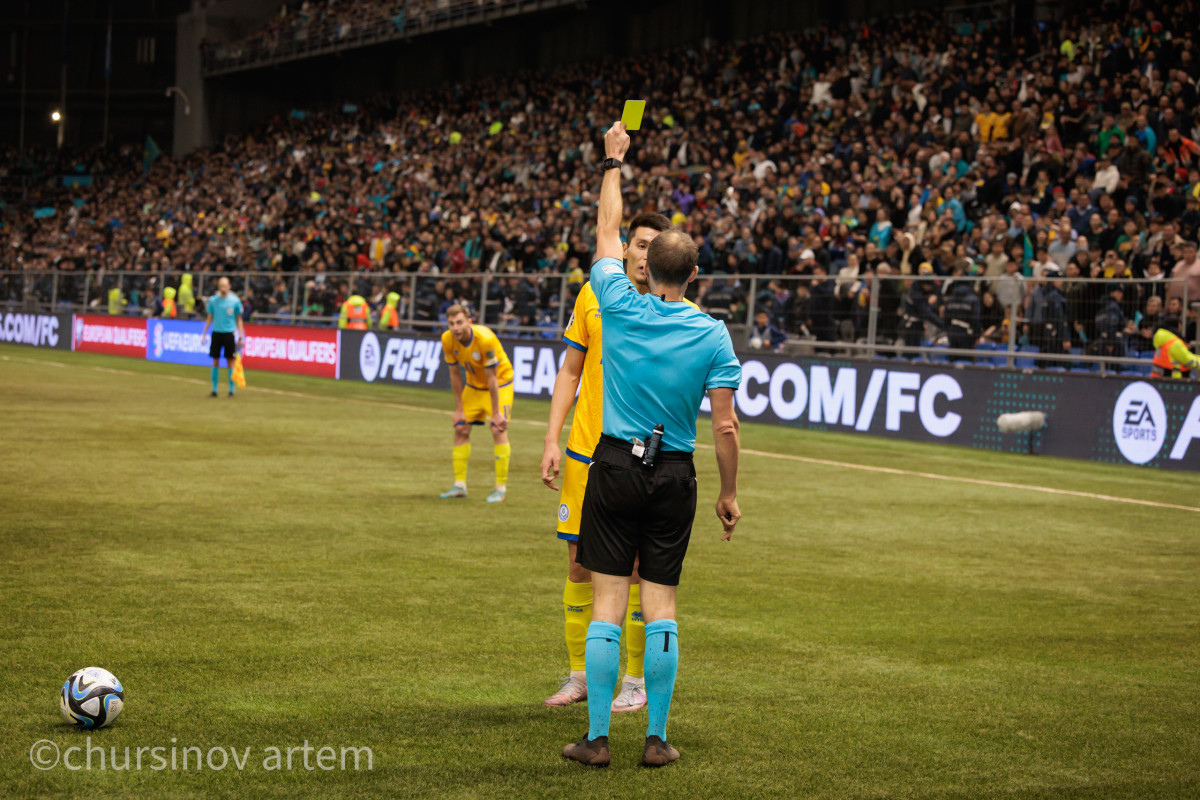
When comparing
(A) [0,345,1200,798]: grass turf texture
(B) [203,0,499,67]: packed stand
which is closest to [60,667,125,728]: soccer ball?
(A) [0,345,1200,798]: grass turf texture

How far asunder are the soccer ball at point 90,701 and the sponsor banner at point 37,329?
37.0m

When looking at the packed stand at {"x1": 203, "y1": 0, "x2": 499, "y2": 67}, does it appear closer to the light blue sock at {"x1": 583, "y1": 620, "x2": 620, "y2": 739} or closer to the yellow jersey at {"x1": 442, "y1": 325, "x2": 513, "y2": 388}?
the yellow jersey at {"x1": 442, "y1": 325, "x2": 513, "y2": 388}

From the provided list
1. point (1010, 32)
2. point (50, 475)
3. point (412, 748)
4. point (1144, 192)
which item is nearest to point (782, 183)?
point (1010, 32)

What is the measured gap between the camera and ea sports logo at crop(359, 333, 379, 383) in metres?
28.8

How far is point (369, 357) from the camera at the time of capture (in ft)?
95.1

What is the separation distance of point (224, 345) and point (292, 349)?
7.92 metres

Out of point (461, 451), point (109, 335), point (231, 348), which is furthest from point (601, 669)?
point (109, 335)

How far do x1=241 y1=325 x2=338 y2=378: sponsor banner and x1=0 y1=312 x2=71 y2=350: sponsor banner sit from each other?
9.21 metres

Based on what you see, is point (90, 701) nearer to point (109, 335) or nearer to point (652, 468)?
point (652, 468)

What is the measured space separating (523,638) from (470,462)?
8.58 metres

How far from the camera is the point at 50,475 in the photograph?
12.9 m

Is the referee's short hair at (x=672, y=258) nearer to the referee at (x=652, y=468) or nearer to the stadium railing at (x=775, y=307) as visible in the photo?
the referee at (x=652, y=468)

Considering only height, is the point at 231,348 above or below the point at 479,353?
below

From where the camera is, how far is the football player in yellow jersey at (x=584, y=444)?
225 inches
